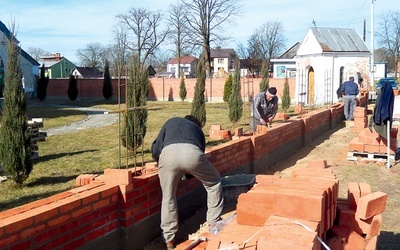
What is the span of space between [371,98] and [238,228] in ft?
72.7

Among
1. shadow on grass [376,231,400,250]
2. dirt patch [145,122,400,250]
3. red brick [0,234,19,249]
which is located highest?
red brick [0,234,19,249]

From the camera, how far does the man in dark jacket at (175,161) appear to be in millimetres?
4203

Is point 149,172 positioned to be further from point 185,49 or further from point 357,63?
point 185,49

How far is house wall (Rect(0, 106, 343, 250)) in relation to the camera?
123 inches

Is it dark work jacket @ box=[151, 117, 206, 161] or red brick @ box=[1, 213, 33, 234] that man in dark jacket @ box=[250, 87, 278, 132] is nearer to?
dark work jacket @ box=[151, 117, 206, 161]

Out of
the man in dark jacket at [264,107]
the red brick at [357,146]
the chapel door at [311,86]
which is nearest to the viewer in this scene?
the red brick at [357,146]

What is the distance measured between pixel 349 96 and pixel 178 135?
11.6 m

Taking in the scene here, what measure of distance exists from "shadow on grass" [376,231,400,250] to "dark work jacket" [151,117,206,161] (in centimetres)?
234

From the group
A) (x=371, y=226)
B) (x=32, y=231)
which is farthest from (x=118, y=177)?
(x=371, y=226)

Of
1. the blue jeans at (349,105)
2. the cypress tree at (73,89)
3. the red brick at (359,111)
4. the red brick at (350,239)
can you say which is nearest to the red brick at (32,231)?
the red brick at (350,239)

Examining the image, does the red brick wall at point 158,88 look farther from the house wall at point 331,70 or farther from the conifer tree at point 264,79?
the conifer tree at point 264,79

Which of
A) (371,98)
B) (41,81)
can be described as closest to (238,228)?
(371,98)

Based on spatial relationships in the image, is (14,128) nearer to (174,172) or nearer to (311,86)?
(174,172)

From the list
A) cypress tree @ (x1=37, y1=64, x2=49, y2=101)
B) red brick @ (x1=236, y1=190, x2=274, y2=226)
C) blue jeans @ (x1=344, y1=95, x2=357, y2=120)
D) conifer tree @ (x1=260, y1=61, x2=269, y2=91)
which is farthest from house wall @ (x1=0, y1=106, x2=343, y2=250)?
cypress tree @ (x1=37, y1=64, x2=49, y2=101)
